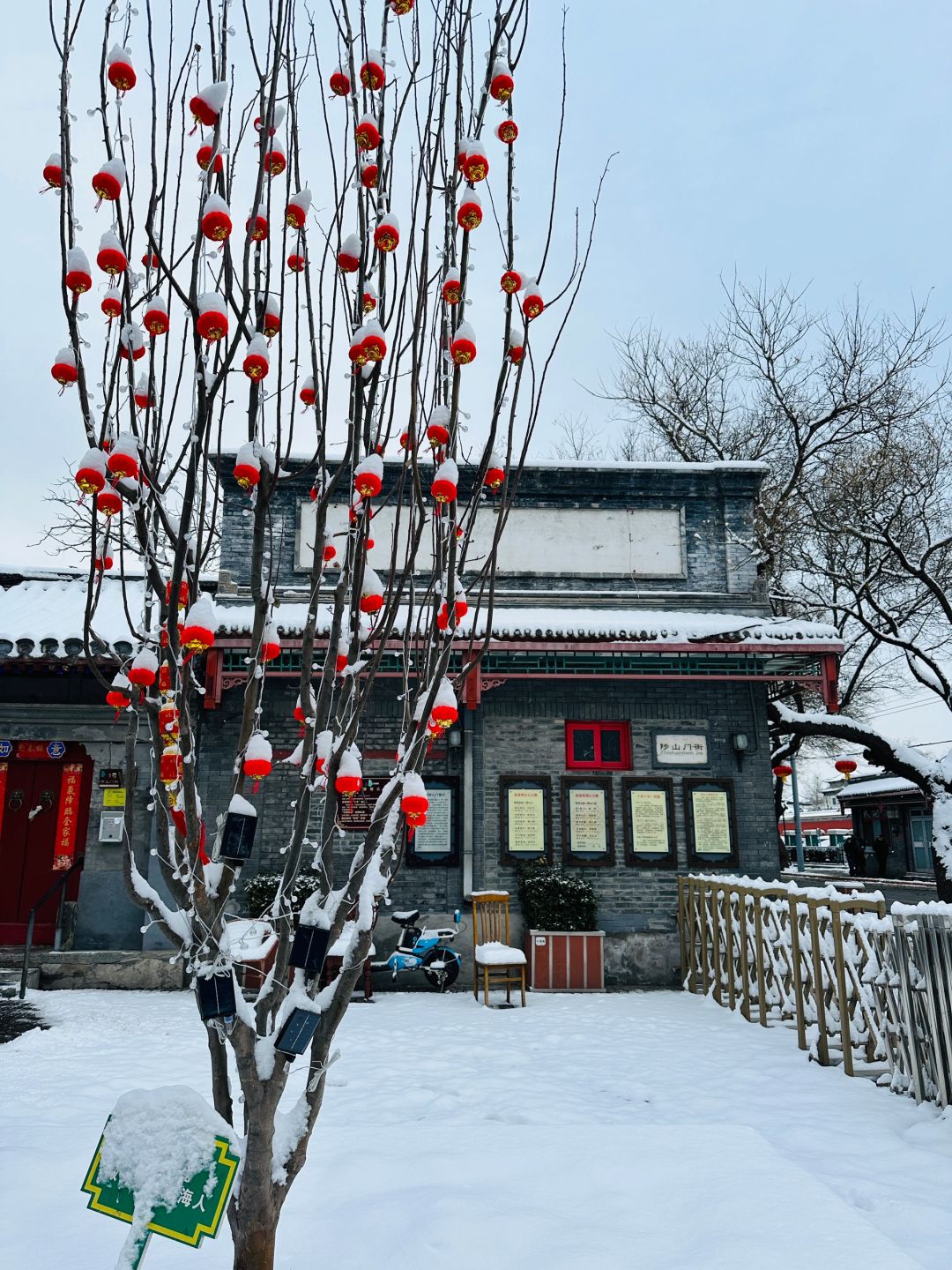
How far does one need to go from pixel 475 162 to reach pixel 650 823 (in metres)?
8.93

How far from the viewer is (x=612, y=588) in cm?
1181

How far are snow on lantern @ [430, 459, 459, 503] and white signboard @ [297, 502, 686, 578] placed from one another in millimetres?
8809

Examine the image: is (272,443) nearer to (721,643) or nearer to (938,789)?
(721,643)

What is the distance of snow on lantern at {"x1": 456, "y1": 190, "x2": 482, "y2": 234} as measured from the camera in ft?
9.13

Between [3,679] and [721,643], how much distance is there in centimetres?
841

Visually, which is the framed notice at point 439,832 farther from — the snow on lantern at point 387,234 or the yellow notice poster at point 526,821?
the snow on lantern at point 387,234

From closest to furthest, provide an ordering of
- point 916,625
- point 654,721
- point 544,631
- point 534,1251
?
1. point 534,1251
2. point 544,631
3. point 654,721
4. point 916,625

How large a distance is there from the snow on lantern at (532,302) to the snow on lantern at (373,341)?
0.59m

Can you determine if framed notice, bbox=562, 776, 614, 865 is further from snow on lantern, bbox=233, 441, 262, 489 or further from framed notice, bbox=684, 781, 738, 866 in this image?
snow on lantern, bbox=233, 441, 262, 489

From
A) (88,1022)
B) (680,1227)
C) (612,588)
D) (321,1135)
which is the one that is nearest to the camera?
(680,1227)

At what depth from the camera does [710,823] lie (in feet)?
34.8

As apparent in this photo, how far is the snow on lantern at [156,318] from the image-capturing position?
270 centimetres

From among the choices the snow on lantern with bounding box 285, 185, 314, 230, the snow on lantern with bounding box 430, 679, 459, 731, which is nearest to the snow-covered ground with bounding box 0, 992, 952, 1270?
the snow on lantern with bounding box 430, 679, 459, 731

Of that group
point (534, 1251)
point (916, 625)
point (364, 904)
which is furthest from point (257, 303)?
point (916, 625)
